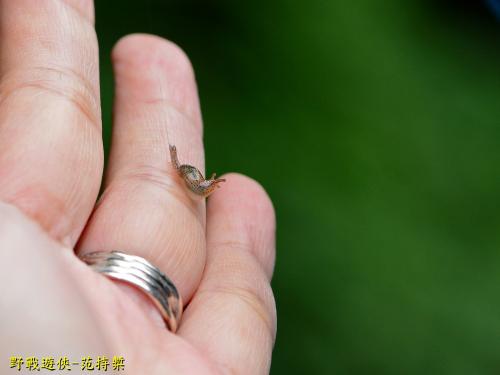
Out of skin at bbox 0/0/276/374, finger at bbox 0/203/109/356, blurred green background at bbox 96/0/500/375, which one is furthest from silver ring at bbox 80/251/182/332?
blurred green background at bbox 96/0/500/375

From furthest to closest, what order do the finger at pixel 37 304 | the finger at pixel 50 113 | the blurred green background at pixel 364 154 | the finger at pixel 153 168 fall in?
the blurred green background at pixel 364 154
the finger at pixel 153 168
the finger at pixel 50 113
the finger at pixel 37 304

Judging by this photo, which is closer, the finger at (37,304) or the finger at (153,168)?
the finger at (37,304)

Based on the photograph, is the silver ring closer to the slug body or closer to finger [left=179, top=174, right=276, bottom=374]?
finger [left=179, top=174, right=276, bottom=374]

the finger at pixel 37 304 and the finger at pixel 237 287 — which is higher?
the finger at pixel 37 304

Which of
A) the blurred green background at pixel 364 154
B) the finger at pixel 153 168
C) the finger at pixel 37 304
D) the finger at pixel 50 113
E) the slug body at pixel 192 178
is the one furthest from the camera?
the blurred green background at pixel 364 154

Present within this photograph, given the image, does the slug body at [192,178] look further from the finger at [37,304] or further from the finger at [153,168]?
the finger at [37,304]

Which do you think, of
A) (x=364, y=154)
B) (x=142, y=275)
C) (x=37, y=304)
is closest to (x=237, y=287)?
(x=142, y=275)

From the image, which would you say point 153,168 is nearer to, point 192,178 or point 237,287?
point 192,178

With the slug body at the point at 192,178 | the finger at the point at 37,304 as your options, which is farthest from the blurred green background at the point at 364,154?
the finger at the point at 37,304
